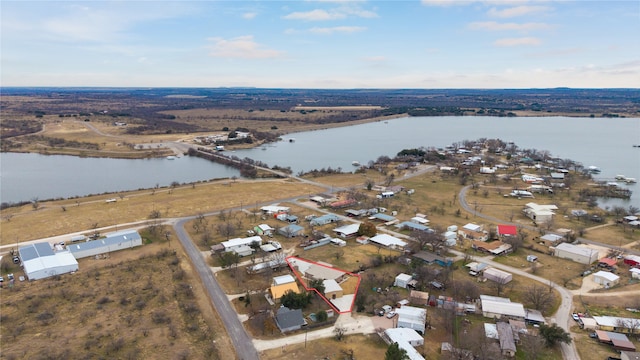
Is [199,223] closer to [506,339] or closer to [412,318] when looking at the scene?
[412,318]

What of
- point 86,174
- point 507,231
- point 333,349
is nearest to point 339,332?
point 333,349

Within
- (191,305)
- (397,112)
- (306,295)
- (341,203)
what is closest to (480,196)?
(341,203)

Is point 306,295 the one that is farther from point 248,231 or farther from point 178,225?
point 178,225

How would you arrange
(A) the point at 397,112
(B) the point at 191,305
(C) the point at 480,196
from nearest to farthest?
(B) the point at 191,305
(C) the point at 480,196
(A) the point at 397,112

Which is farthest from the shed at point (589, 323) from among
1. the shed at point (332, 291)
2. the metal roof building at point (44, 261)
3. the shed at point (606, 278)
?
the metal roof building at point (44, 261)

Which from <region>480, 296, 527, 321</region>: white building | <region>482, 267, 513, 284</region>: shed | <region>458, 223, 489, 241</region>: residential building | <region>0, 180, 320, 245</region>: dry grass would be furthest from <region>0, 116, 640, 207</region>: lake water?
<region>480, 296, 527, 321</region>: white building

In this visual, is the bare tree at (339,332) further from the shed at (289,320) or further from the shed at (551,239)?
the shed at (551,239)
